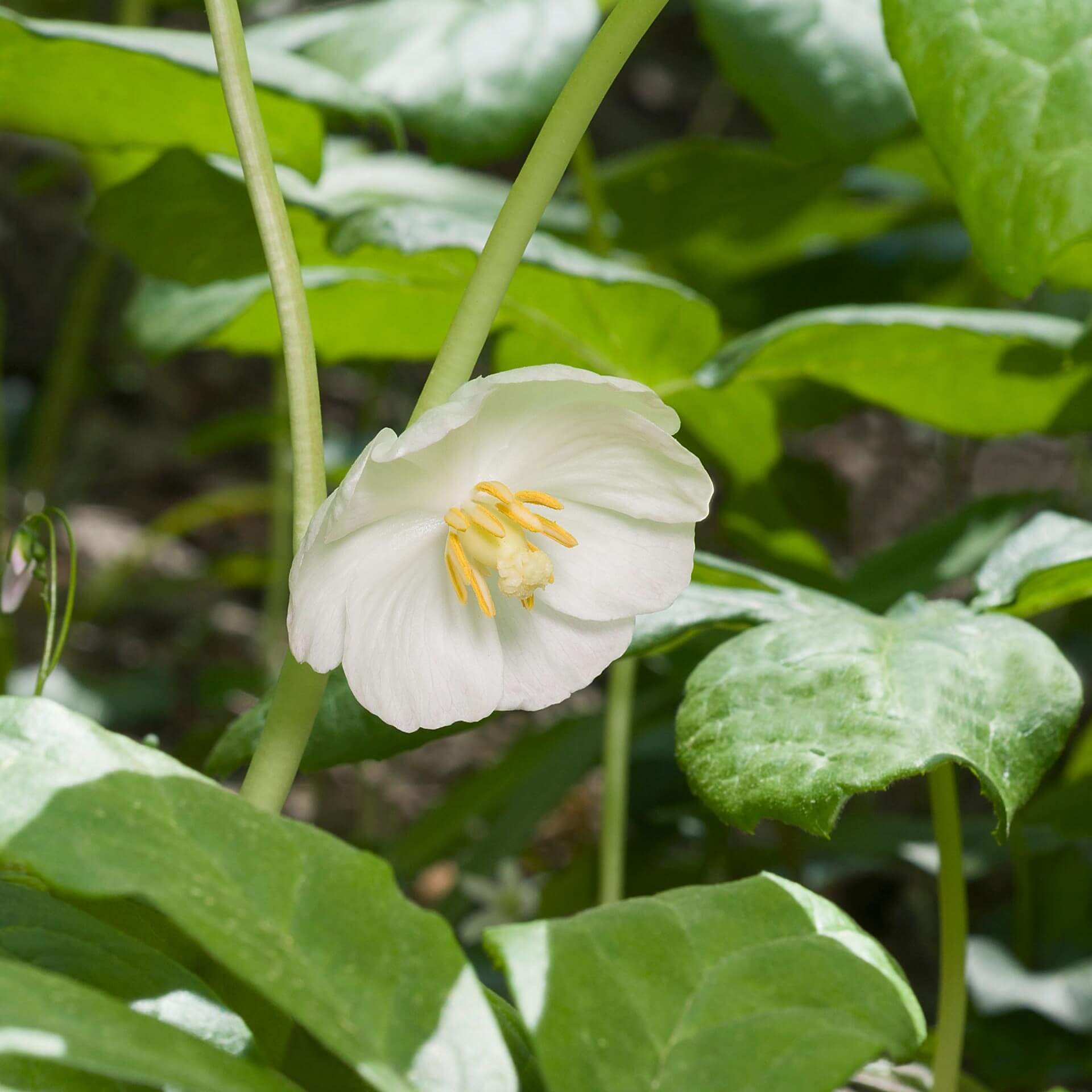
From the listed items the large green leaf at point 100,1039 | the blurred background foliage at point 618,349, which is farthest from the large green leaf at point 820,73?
the large green leaf at point 100,1039

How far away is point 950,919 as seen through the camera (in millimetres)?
545

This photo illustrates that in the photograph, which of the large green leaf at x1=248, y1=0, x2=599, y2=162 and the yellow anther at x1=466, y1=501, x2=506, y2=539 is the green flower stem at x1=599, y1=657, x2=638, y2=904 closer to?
the yellow anther at x1=466, y1=501, x2=506, y2=539

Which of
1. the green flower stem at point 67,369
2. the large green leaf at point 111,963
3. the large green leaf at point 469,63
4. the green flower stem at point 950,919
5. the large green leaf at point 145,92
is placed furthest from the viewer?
the green flower stem at point 67,369

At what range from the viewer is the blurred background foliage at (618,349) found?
0.78 meters

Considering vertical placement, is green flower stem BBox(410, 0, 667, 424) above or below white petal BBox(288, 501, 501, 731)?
above

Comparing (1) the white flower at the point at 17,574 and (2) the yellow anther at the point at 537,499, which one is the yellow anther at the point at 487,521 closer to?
(2) the yellow anther at the point at 537,499

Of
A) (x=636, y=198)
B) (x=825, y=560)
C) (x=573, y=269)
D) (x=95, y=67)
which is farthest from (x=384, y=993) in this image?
(x=636, y=198)

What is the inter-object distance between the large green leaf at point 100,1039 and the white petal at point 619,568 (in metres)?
0.21

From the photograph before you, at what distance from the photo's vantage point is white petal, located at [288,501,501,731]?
1.41ft

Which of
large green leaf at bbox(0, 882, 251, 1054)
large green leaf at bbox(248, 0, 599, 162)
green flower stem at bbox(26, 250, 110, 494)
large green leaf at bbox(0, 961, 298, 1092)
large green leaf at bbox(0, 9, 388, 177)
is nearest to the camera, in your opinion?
large green leaf at bbox(0, 961, 298, 1092)

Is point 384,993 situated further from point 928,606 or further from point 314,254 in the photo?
point 314,254

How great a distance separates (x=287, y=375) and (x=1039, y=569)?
353mm

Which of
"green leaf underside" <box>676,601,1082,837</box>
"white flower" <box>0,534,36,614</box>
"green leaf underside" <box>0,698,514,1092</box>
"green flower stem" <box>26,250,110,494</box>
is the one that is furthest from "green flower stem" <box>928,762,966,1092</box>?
"green flower stem" <box>26,250,110,494</box>

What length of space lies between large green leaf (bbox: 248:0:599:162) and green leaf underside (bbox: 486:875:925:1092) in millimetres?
670
